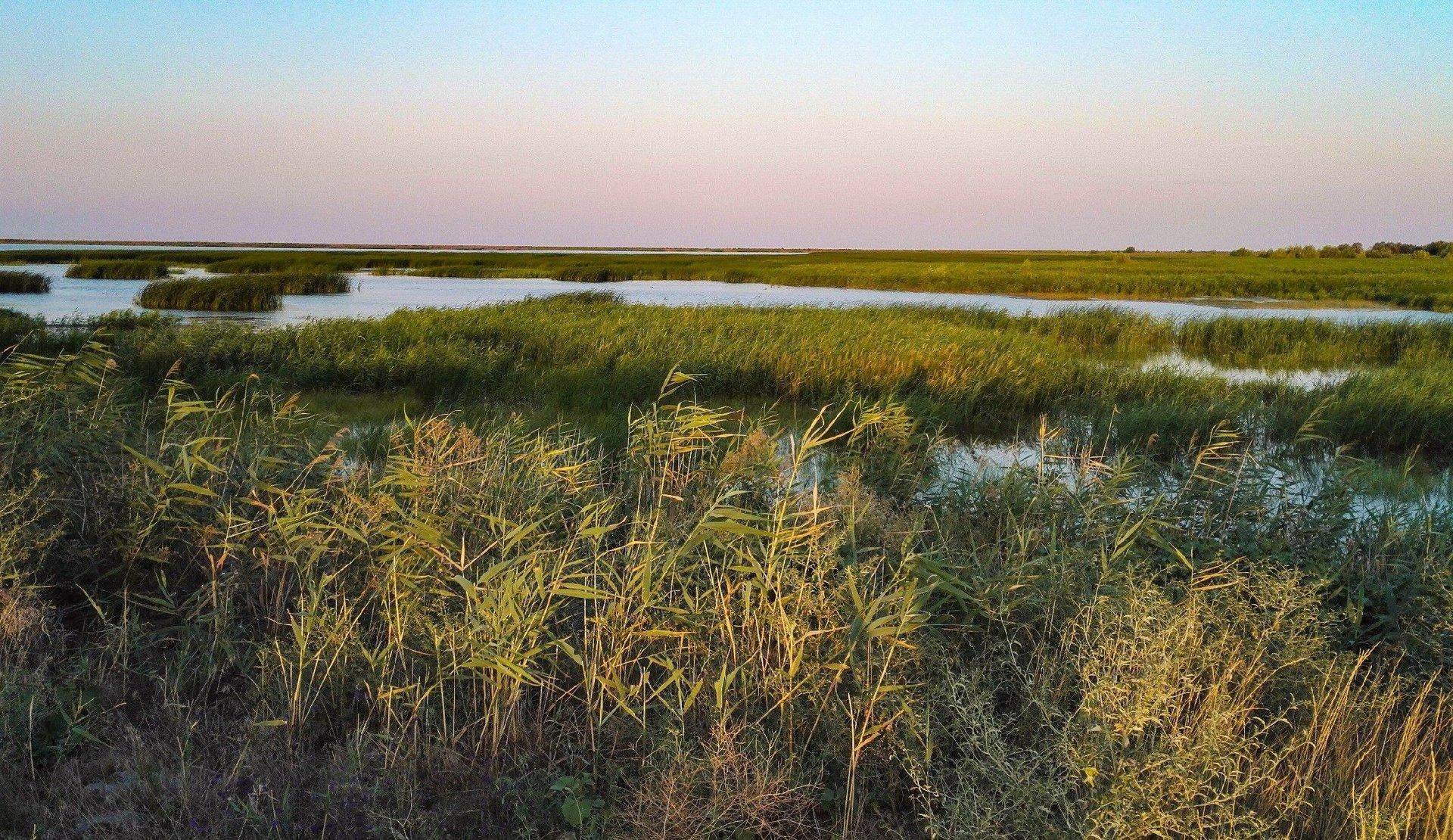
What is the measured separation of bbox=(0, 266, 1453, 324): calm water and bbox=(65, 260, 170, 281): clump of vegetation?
97 centimetres

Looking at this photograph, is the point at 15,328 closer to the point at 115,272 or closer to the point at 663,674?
the point at 663,674

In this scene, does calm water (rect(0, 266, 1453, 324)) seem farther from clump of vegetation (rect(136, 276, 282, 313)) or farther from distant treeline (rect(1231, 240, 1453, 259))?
distant treeline (rect(1231, 240, 1453, 259))

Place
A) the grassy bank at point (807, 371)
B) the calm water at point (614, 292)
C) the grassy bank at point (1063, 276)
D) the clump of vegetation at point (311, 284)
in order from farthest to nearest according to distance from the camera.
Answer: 1. the grassy bank at point (1063, 276)
2. the clump of vegetation at point (311, 284)
3. the calm water at point (614, 292)
4. the grassy bank at point (807, 371)

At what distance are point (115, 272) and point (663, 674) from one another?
4730 cm

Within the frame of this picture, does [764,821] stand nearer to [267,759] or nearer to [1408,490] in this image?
[267,759]

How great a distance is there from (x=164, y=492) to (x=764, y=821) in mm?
3692

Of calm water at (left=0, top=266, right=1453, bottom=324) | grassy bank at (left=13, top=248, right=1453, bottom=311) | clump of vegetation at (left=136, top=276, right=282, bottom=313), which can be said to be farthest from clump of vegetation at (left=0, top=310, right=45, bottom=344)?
grassy bank at (left=13, top=248, right=1453, bottom=311)

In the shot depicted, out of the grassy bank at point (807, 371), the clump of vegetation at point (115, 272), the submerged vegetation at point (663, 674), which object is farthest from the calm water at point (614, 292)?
the submerged vegetation at point (663, 674)

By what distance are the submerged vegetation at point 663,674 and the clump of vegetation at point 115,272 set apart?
42335 millimetres

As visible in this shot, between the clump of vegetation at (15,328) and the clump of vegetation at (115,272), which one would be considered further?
the clump of vegetation at (115,272)

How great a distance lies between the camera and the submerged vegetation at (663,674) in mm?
2686

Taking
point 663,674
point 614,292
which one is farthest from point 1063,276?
point 663,674

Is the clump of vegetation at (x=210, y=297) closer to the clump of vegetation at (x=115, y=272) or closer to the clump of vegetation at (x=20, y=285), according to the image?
the clump of vegetation at (x=20, y=285)

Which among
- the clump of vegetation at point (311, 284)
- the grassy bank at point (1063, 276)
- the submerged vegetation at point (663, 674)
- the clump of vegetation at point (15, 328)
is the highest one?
the grassy bank at point (1063, 276)
